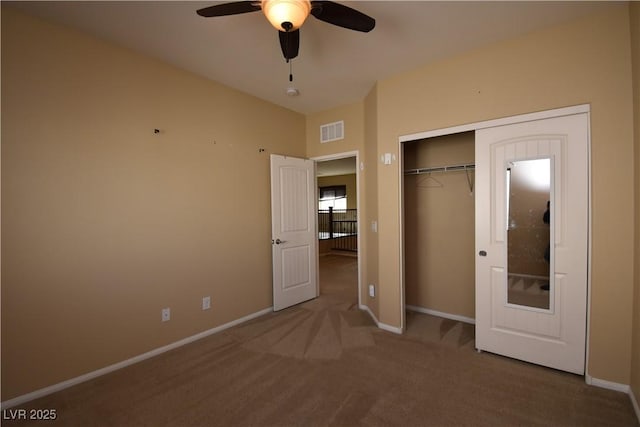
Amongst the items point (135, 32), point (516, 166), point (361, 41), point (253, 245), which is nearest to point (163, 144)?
point (135, 32)

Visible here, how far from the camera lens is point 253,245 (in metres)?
3.64

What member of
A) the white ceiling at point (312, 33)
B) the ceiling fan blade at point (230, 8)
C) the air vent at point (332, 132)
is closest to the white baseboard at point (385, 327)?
the air vent at point (332, 132)

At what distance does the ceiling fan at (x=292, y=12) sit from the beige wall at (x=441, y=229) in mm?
2124

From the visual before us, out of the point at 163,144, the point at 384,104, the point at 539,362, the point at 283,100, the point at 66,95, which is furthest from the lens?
the point at 283,100

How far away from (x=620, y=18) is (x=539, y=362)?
8.97 ft

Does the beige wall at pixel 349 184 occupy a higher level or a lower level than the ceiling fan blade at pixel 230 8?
lower

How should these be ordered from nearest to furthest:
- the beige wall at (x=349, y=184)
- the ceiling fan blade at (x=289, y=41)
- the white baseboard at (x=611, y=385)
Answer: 1. the ceiling fan blade at (x=289, y=41)
2. the white baseboard at (x=611, y=385)
3. the beige wall at (x=349, y=184)

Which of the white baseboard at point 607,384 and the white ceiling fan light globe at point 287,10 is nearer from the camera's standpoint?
the white ceiling fan light globe at point 287,10

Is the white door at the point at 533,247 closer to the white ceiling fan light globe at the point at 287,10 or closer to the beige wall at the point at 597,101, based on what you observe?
the beige wall at the point at 597,101

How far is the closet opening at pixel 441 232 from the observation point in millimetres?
3363

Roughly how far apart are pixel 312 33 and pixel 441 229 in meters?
2.64

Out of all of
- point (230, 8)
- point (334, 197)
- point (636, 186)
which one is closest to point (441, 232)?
point (636, 186)

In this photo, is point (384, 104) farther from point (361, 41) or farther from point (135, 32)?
point (135, 32)

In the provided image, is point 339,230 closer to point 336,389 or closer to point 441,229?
point 441,229
